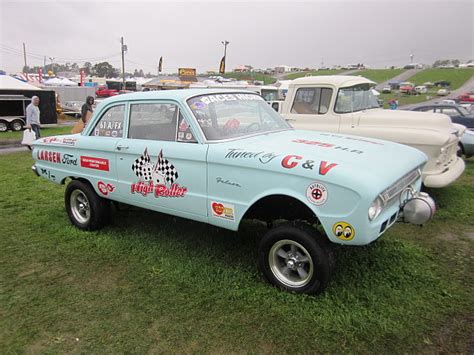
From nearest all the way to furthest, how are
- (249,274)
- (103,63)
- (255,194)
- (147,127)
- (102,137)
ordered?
(255,194)
(249,274)
(147,127)
(102,137)
(103,63)

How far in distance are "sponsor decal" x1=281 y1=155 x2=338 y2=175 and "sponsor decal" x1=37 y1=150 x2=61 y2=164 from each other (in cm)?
345

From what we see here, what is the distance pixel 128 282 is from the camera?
3814 mm

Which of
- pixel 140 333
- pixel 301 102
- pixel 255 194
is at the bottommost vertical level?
pixel 140 333

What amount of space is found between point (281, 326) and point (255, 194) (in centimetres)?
111

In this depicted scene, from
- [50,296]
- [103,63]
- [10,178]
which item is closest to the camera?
[50,296]

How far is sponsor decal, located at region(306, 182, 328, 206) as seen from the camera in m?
3.00

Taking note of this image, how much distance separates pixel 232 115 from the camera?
4125 mm

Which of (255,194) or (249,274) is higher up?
(255,194)

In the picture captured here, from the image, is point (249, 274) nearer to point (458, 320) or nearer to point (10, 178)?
point (458, 320)

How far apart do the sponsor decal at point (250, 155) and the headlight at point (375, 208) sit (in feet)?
2.94

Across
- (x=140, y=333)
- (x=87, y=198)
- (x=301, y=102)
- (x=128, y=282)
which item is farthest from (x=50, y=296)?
(x=301, y=102)

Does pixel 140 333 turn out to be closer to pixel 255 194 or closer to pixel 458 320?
pixel 255 194

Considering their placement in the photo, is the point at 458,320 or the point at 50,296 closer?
the point at 458,320

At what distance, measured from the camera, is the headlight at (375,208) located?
2936 millimetres
